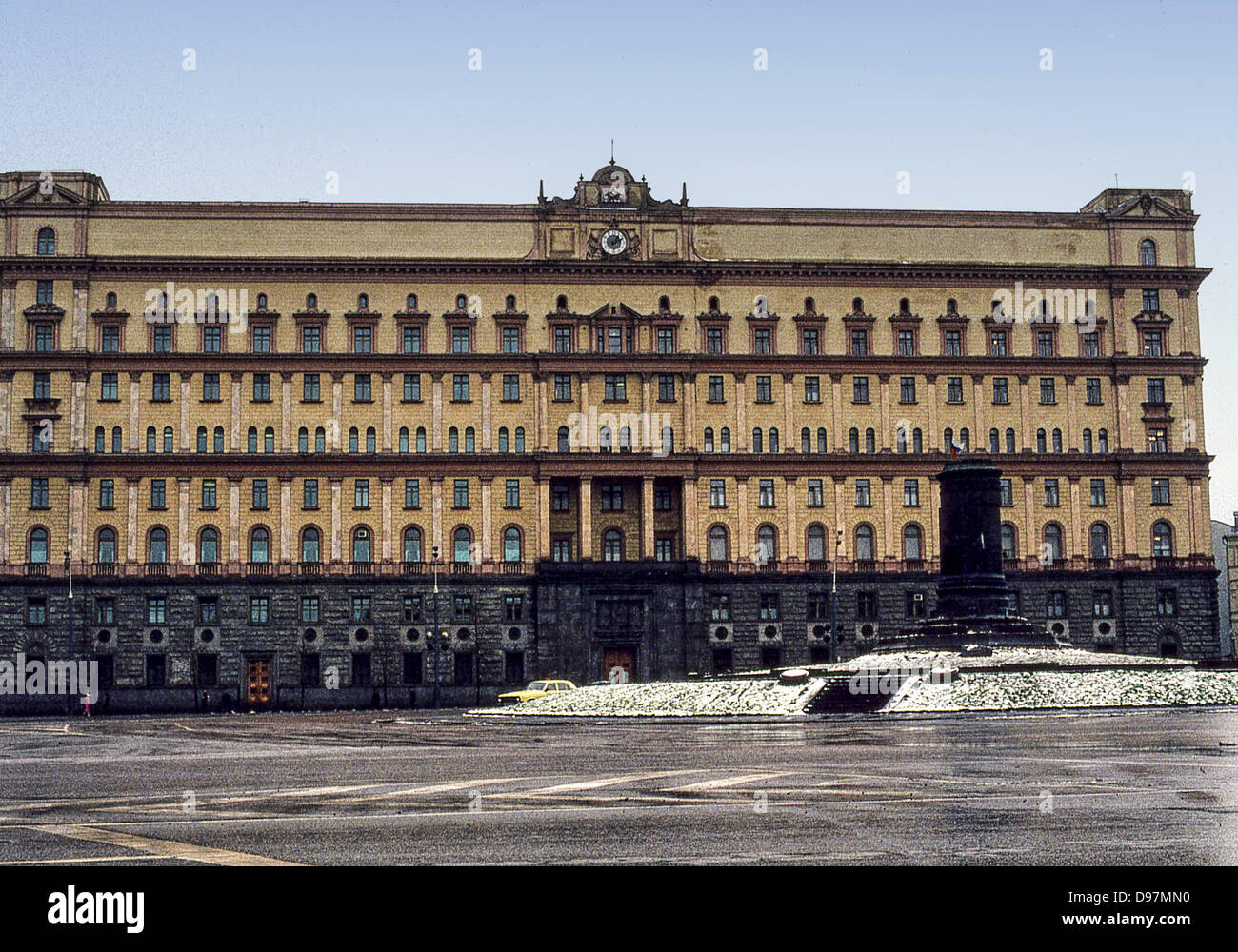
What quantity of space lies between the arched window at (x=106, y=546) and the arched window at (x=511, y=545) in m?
22.5

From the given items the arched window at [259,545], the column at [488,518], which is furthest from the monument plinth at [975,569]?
the arched window at [259,545]

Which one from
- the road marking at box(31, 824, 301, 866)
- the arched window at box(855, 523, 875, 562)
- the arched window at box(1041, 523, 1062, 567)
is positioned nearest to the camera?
the road marking at box(31, 824, 301, 866)

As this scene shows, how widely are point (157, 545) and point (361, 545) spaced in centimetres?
1169

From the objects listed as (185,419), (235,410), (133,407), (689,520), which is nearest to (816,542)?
(689,520)

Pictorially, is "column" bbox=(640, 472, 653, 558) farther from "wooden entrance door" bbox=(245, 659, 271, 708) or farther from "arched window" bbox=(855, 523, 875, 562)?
"wooden entrance door" bbox=(245, 659, 271, 708)

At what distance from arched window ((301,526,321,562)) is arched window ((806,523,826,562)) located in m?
29.3

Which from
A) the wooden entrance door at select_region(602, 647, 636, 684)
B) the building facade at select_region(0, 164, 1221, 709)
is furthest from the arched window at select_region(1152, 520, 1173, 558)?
the wooden entrance door at select_region(602, 647, 636, 684)

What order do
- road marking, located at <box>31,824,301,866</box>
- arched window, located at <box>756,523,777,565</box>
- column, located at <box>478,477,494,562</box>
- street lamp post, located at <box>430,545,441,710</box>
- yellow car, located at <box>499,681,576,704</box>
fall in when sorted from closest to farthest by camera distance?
1. road marking, located at <box>31,824,301,866</box>
2. yellow car, located at <box>499,681,576,704</box>
3. street lamp post, located at <box>430,545,441,710</box>
4. column, located at <box>478,477,494,562</box>
5. arched window, located at <box>756,523,777,565</box>

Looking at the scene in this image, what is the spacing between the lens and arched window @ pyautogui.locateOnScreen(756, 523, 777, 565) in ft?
306

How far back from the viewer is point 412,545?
91.8 m

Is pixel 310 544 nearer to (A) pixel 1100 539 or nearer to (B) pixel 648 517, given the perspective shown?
(B) pixel 648 517
